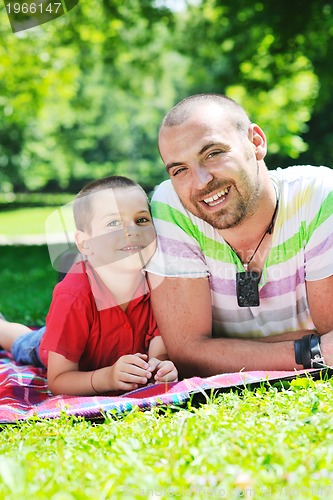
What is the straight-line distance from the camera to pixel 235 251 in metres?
3.46

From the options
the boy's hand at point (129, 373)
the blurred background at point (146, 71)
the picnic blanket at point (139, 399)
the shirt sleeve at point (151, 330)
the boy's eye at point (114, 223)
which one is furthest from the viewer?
the blurred background at point (146, 71)

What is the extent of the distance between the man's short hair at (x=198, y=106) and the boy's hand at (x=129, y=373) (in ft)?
3.72

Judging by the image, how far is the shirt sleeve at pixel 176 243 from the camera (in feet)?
11.2

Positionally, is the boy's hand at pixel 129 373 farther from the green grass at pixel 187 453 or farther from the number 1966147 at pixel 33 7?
the number 1966147 at pixel 33 7

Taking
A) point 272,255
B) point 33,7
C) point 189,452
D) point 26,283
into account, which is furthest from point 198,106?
point 33,7

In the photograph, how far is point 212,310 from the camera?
11.7ft

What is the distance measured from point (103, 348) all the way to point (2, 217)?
20996mm

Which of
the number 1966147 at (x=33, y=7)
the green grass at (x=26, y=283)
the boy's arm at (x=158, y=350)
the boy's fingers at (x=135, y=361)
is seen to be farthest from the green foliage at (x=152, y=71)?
the boy's fingers at (x=135, y=361)

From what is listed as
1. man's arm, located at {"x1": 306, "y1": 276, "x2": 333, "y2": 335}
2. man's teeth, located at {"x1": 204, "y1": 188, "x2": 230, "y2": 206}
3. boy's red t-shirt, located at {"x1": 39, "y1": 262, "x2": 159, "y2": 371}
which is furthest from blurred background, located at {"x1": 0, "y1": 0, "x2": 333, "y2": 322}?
man's arm, located at {"x1": 306, "y1": 276, "x2": 333, "y2": 335}

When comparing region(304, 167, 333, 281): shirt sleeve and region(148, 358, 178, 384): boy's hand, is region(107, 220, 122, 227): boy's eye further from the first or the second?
region(304, 167, 333, 281): shirt sleeve

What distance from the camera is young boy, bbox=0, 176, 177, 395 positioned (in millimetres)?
3346

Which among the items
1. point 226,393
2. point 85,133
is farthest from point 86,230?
point 85,133

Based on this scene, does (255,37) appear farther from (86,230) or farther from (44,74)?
(86,230)

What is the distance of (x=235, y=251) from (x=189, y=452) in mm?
1496
